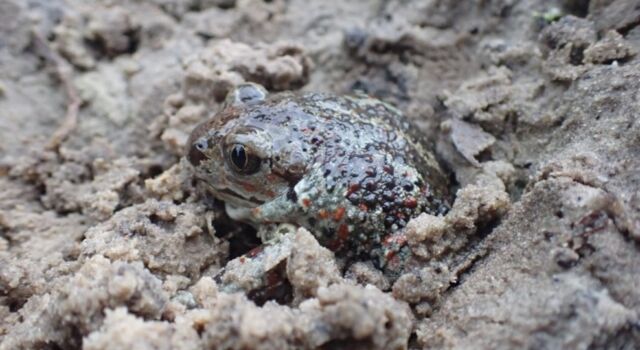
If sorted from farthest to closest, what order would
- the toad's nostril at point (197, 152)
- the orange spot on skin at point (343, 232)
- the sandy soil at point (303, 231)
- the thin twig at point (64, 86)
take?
1. the thin twig at point (64, 86)
2. the toad's nostril at point (197, 152)
3. the orange spot on skin at point (343, 232)
4. the sandy soil at point (303, 231)

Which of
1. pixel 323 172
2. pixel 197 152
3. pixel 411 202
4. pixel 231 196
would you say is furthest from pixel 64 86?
pixel 411 202

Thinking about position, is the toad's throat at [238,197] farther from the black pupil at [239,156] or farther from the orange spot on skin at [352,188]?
the orange spot on skin at [352,188]

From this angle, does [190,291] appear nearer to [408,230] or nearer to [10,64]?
[408,230]

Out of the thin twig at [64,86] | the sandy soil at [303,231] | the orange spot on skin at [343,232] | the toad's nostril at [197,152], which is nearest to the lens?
the sandy soil at [303,231]

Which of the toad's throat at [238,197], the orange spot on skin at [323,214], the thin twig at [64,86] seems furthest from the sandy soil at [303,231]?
the orange spot on skin at [323,214]

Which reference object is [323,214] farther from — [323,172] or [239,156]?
[239,156]

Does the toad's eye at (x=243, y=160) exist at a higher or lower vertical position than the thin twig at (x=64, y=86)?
higher
